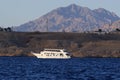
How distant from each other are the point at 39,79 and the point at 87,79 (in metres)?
7.18

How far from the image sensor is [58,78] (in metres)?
90.2

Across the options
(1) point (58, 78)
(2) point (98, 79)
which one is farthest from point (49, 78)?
(2) point (98, 79)

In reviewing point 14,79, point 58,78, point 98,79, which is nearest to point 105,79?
point 98,79

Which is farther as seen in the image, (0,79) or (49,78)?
(49,78)

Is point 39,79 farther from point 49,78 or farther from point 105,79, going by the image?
point 105,79

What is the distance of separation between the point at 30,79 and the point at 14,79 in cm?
239

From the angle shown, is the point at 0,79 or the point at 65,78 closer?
the point at 0,79

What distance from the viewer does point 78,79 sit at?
290ft

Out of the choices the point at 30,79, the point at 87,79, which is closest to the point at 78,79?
the point at 87,79

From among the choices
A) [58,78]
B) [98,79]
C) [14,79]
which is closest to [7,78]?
[14,79]

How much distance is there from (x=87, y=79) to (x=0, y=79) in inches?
516

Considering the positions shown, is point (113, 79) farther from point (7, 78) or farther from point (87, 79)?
point (7, 78)

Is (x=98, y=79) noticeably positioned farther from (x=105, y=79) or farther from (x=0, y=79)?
(x=0, y=79)

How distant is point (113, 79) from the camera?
8806 cm
